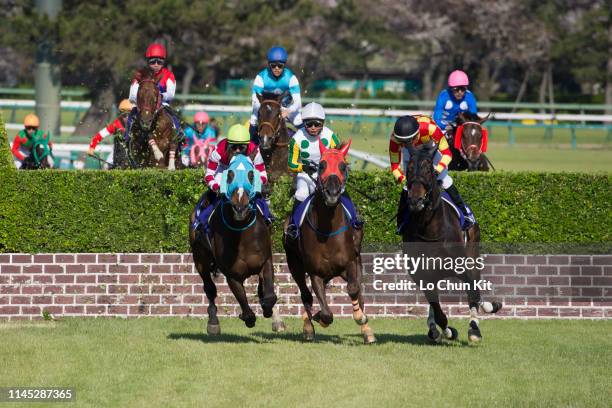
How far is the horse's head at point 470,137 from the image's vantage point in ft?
51.5

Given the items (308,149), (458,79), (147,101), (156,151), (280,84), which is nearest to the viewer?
(308,149)

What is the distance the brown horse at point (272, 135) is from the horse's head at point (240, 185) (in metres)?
3.14

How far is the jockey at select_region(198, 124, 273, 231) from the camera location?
11594 millimetres

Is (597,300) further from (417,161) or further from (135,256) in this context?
(135,256)

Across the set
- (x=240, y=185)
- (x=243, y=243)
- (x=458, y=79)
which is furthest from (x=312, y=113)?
(x=458, y=79)

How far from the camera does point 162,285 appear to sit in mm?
14109

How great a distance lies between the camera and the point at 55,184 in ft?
46.9

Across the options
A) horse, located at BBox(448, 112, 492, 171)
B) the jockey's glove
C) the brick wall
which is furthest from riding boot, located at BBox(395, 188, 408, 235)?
horse, located at BBox(448, 112, 492, 171)

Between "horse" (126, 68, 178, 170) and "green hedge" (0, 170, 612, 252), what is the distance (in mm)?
2195

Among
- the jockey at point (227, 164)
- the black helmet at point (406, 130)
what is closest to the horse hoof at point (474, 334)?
the black helmet at point (406, 130)

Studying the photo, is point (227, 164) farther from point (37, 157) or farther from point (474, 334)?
point (37, 157)

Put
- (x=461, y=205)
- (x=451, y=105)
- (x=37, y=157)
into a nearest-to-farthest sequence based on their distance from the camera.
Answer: (x=461, y=205)
(x=451, y=105)
(x=37, y=157)


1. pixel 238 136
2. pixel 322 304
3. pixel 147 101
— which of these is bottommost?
pixel 322 304

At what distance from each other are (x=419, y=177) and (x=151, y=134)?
6505 mm
